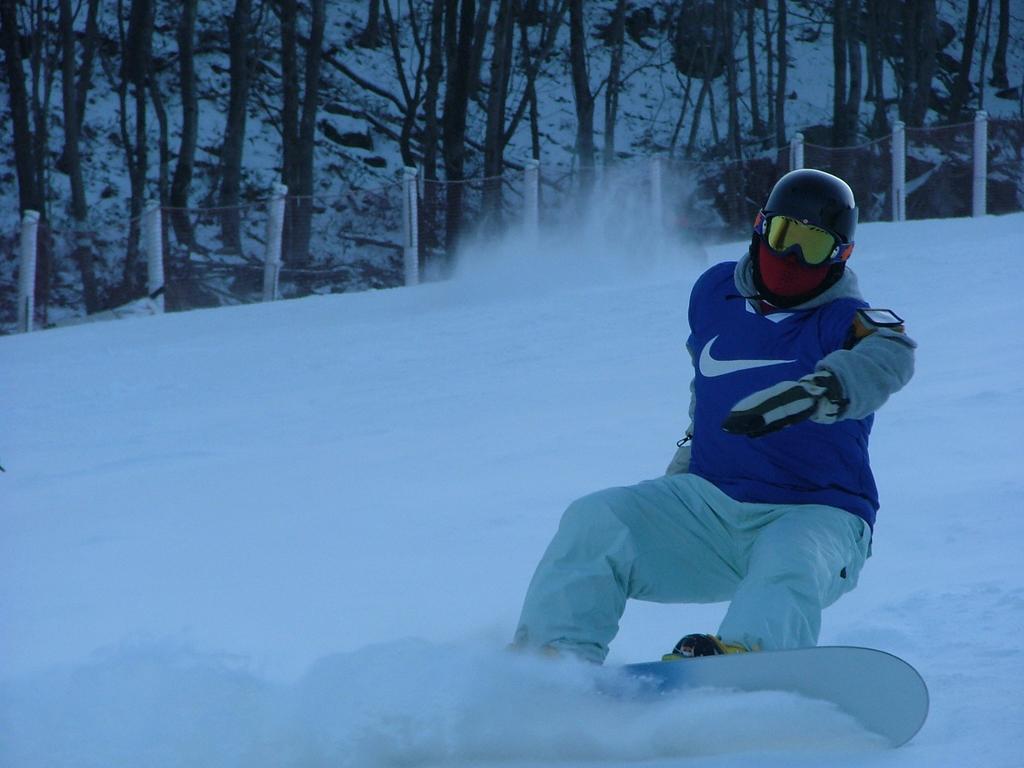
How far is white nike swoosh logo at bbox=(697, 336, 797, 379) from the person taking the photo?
121 inches

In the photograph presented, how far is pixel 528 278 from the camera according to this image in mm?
13195

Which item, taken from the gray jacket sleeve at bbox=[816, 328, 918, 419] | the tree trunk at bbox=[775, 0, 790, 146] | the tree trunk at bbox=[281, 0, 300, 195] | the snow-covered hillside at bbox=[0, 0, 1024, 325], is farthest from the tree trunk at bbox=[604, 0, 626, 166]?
the gray jacket sleeve at bbox=[816, 328, 918, 419]

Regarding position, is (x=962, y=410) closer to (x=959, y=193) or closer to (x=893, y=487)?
(x=893, y=487)

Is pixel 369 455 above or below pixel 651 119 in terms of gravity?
below

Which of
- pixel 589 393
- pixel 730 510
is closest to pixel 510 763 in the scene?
pixel 730 510

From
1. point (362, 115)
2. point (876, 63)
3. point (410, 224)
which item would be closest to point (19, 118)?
point (362, 115)

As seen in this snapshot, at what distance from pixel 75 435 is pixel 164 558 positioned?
9.61 feet

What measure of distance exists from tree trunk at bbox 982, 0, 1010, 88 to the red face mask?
113ft

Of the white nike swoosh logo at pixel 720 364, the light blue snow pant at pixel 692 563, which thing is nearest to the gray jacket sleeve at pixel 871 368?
the white nike swoosh logo at pixel 720 364

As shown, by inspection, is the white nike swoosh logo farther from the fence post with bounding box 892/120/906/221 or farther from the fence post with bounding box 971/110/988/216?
the fence post with bounding box 971/110/988/216

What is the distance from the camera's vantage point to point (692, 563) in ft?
9.80

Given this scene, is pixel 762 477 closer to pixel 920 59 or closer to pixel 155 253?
pixel 155 253

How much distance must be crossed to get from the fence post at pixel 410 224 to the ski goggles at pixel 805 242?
468 inches

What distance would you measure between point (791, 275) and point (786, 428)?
0.37m
